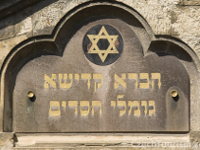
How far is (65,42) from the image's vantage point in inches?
209

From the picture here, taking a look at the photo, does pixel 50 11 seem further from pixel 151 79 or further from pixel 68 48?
pixel 151 79

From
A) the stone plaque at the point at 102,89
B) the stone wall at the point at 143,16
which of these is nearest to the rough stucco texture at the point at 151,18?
the stone wall at the point at 143,16

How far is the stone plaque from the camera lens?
5152 mm

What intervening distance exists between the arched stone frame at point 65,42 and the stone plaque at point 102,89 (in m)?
0.09

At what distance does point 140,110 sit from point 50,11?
1923mm

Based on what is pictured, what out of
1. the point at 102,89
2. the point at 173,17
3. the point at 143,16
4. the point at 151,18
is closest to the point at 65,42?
the point at 102,89

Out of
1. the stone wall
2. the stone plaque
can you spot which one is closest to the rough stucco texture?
the stone wall

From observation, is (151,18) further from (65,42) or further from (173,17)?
(65,42)

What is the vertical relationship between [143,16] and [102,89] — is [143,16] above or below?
above

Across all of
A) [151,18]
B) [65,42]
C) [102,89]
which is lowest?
[102,89]

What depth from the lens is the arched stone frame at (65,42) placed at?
511 centimetres

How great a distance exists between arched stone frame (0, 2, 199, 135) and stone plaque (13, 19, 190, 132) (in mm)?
88

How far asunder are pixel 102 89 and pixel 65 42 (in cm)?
89

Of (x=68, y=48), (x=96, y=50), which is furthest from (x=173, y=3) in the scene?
(x=68, y=48)
